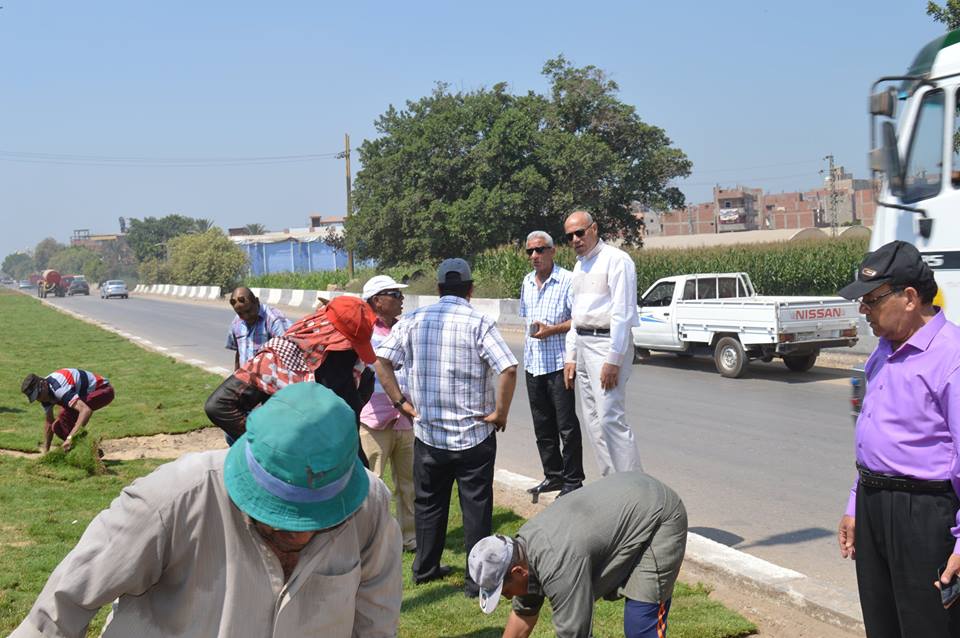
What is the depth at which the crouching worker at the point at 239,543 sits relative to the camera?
2.05 m

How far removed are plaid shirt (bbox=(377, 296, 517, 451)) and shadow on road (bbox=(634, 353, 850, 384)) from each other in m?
10.4

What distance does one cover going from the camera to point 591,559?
368cm

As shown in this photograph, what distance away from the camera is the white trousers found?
246 inches

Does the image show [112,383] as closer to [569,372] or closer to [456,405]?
[569,372]

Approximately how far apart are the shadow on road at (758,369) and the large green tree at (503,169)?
2354 centimetres

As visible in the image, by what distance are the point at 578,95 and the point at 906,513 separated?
42885 millimetres

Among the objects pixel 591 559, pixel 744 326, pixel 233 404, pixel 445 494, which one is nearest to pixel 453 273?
pixel 445 494

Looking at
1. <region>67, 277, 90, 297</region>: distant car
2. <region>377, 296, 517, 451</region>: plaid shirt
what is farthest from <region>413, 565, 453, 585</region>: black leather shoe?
<region>67, 277, 90, 297</region>: distant car

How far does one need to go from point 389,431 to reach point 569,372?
1.39m

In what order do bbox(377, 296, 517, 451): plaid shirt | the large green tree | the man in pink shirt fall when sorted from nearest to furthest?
bbox(377, 296, 517, 451): plaid shirt, the man in pink shirt, the large green tree

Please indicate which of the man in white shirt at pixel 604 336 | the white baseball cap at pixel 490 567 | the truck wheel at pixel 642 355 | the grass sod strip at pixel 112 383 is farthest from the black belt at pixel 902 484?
the truck wheel at pixel 642 355

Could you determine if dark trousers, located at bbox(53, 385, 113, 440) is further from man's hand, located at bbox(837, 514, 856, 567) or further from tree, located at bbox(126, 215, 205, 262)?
tree, located at bbox(126, 215, 205, 262)

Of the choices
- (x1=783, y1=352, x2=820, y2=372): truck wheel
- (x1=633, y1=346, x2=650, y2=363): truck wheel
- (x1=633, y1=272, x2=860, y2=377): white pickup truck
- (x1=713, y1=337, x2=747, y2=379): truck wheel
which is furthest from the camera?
(x1=633, y1=346, x2=650, y2=363): truck wheel

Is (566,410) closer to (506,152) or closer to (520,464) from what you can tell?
(520,464)
